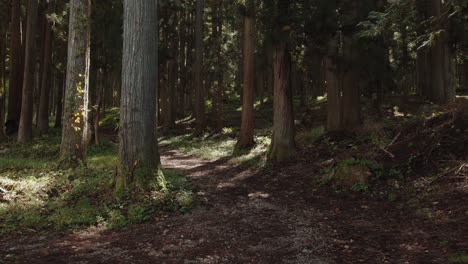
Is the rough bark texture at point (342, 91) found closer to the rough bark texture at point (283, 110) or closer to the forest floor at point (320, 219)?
the rough bark texture at point (283, 110)

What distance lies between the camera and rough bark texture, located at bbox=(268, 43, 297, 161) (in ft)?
42.3

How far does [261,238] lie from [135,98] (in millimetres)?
3757

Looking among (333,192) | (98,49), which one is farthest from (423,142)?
(98,49)

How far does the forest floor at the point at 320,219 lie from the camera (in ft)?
16.7

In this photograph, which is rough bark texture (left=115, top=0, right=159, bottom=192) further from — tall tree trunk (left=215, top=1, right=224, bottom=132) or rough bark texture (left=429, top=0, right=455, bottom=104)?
tall tree trunk (left=215, top=1, right=224, bottom=132)

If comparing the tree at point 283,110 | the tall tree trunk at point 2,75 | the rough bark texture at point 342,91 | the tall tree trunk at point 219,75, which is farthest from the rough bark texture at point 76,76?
the tall tree trunk at point 219,75

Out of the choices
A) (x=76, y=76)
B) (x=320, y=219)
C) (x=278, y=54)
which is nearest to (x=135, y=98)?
(x=76, y=76)

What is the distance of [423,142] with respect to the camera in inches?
362

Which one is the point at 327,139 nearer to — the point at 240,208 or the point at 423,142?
the point at 423,142

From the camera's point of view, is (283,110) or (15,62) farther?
(15,62)

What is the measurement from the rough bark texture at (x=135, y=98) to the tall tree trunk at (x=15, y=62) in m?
14.8

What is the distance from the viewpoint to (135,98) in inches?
308

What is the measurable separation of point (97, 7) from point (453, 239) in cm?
1636

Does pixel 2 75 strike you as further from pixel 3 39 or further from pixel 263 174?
pixel 263 174
